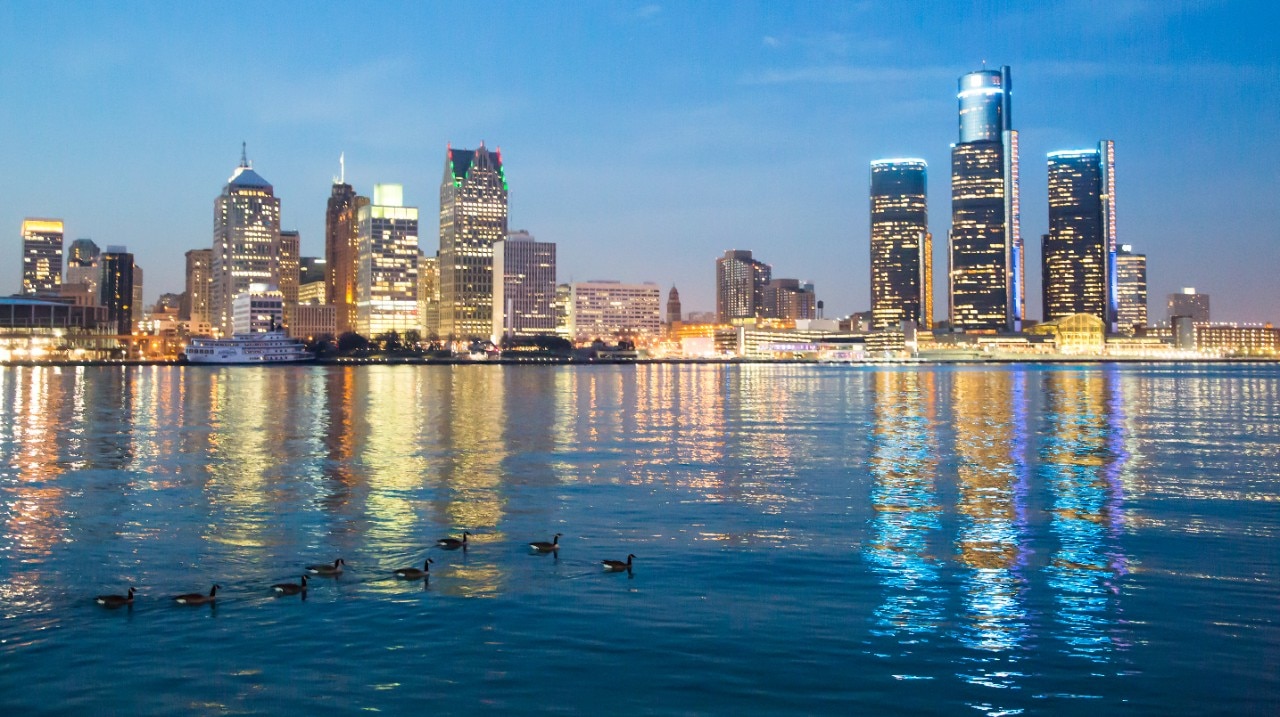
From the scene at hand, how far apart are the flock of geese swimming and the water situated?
0.36 m

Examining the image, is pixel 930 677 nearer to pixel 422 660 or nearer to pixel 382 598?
pixel 422 660

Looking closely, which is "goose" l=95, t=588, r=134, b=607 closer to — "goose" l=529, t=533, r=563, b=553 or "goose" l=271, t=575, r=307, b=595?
"goose" l=271, t=575, r=307, b=595

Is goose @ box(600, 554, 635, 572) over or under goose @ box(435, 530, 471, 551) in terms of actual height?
under

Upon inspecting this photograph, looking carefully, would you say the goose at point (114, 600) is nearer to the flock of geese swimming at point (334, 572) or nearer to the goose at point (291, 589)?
the flock of geese swimming at point (334, 572)

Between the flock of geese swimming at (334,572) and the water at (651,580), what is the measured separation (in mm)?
360

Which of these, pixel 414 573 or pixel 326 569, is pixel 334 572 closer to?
pixel 326 569

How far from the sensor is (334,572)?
78.9 ft

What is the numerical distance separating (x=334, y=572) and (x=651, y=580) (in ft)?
24.8

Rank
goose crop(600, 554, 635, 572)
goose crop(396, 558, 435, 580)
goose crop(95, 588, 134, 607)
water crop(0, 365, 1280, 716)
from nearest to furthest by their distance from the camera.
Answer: water crop(0, 365, 1280, 716) < goose crop(95, 588, 134, 607) < goose crop(396, 558, 435, 580) < goose crop(600, 554, 635, 572)

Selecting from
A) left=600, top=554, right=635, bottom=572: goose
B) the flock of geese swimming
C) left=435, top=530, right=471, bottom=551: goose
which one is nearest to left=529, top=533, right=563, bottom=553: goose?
the flock of geese swimming

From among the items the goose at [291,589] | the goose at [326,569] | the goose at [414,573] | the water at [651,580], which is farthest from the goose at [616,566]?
the goose at [291,589]

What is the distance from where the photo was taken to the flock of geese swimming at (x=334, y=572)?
21.6m

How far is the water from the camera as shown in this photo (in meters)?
16.9

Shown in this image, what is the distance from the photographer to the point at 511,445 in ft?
182
